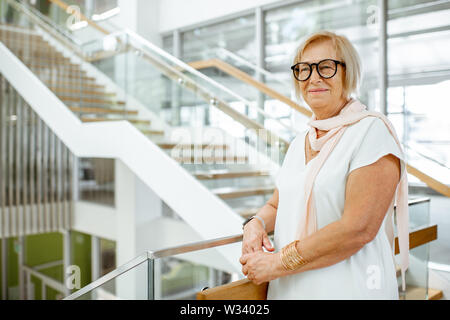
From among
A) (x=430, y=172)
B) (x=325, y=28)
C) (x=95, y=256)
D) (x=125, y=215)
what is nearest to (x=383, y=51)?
(x=325, y=28)

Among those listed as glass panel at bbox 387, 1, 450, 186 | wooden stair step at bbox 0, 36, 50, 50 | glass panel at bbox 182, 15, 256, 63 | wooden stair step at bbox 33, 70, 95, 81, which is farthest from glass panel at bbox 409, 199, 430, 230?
wooden stair step at bbox 0, 36, 50, 50

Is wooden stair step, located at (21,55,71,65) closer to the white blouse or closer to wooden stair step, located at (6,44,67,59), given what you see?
wooden stair step, located at (6,44,67,59)

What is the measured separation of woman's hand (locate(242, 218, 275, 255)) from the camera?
4.66ft

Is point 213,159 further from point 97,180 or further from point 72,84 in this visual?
point 97,180

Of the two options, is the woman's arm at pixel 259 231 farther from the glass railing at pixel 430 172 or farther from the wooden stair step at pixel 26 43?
the wooden stair step at pixel 26 43

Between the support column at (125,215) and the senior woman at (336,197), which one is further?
the support column at (125,215)

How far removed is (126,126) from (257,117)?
158 cm

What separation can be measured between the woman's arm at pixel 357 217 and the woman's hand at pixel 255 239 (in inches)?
9.9

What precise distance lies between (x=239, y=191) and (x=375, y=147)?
2.39 metres

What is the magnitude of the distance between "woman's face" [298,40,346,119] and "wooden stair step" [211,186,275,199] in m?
2.19

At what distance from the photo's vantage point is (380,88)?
4266mm

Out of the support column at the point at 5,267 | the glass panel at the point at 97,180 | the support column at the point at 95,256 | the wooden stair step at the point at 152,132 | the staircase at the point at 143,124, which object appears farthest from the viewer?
the support column at the point at 5,267

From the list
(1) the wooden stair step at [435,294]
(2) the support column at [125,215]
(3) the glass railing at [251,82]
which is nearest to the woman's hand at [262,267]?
(1) the wooden stair step at [435,294]

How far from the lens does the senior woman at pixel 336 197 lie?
1.13 m
